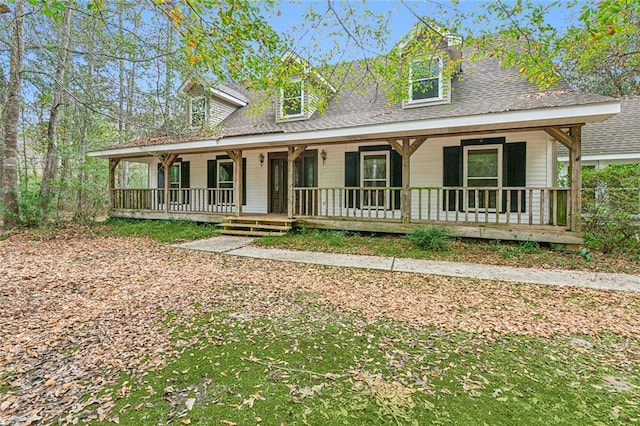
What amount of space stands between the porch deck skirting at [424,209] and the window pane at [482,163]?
0.53 m

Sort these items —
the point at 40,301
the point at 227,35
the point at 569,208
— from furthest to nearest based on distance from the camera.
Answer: the point at 569,208 → the point at 227,35 → the point at 40,301

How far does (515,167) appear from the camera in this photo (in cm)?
812

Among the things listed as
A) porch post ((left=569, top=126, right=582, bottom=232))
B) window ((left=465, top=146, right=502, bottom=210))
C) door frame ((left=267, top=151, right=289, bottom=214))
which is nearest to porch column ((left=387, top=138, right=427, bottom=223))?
window ((left=465, top=146, right=502, bottom=210))

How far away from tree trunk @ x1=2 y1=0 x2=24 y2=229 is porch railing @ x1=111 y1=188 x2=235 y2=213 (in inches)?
122

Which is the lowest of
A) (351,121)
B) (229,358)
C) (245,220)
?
(229,358)

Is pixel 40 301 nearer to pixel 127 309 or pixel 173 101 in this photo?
pixel 127 309

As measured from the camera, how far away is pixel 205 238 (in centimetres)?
895

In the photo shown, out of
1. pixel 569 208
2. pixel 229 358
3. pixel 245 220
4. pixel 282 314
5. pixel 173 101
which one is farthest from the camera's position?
pixel 173 101

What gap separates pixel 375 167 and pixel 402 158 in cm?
163

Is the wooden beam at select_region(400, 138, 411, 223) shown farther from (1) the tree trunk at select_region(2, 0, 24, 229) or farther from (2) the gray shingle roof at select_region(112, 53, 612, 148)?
(1) the tree trunk at select_region(2, 0, 24, 229)

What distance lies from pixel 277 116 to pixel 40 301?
9.21 m

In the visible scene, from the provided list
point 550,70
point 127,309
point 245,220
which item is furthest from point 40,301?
point 550,70

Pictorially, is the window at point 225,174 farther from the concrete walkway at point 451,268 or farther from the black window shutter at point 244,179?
the concrete walkway at point 451,268

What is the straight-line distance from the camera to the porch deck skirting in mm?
7012
